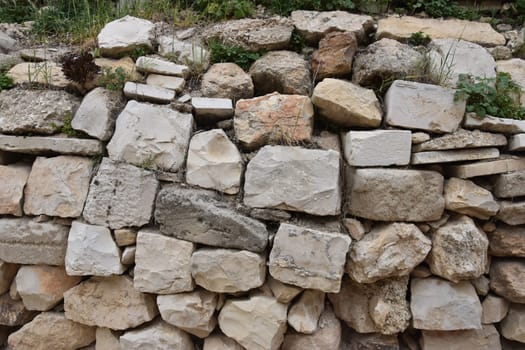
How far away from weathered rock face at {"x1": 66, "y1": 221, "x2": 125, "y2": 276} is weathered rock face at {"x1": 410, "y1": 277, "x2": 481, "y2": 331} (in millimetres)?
1755

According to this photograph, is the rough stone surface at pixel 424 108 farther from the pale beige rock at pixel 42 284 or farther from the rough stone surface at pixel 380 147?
the pale beige rock at pixel 42 284

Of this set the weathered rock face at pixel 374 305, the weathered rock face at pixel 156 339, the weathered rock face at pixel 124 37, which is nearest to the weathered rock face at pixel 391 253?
the weathered rock face at pixel 374 305

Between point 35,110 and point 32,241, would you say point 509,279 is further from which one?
point 35,110

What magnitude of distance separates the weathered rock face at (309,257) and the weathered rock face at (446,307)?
1.80 feet

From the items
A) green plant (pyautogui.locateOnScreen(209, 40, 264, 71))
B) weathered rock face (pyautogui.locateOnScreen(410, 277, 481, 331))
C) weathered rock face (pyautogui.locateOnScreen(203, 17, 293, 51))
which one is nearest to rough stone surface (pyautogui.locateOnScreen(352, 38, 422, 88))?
weathered rock face (pyautogui.locateOnScreen(203, 17, 293, 51))

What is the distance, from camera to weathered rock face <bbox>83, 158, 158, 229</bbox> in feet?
6.82

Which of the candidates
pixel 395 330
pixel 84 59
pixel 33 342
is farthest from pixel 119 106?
pixel 395 330

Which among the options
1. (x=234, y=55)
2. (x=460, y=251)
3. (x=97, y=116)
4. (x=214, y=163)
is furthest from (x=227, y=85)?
(x=460, y=251)

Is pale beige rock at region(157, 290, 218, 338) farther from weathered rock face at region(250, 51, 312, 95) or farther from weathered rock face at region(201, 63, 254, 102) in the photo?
weathered rock face at region(250, 51, 312, 95)

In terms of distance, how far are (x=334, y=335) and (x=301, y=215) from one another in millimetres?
737

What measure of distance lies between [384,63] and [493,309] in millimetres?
1627

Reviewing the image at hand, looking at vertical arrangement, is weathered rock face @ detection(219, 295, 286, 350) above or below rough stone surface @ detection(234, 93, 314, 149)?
below

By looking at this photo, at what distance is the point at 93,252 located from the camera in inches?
81.6

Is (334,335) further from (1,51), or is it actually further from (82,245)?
(1,51)
